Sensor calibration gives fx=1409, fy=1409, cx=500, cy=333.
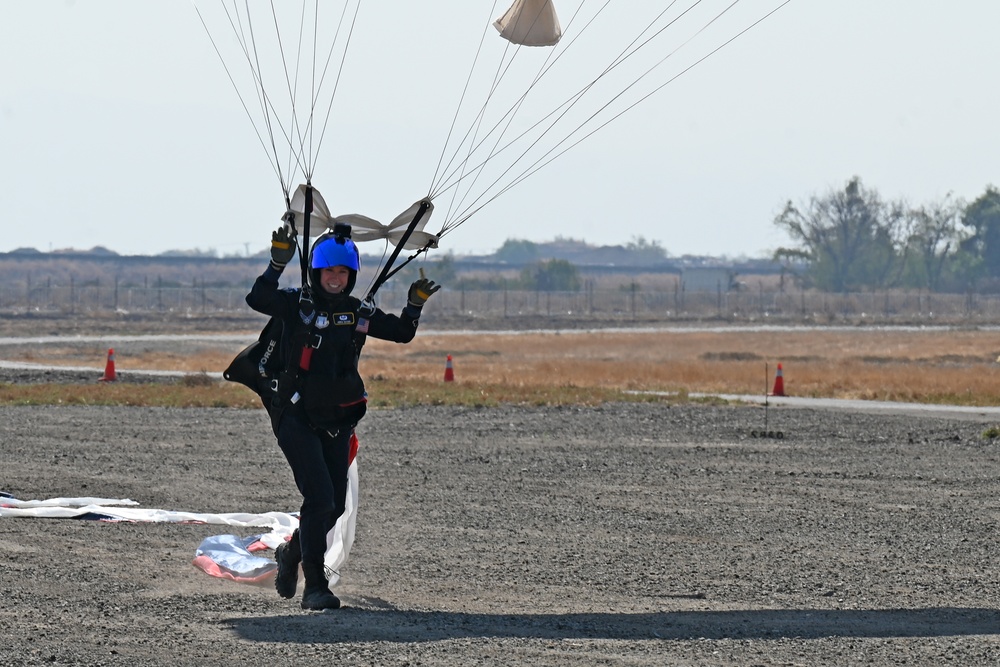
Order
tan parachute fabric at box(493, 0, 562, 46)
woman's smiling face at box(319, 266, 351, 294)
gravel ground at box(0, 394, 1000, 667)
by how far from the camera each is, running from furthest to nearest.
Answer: tan parachute fabric at box(493, 0, 562, 46) → woman's smiling face at box(319, 266, 351, 294) → gravel ground at box(0, 394, 1000, 667)

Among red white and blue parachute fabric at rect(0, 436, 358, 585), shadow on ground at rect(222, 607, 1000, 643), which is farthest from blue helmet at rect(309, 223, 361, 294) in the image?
shadow on ground at rect(222, 607, 1000, 643)

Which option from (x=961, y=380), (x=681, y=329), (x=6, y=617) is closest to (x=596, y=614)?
(x=6, y=617)

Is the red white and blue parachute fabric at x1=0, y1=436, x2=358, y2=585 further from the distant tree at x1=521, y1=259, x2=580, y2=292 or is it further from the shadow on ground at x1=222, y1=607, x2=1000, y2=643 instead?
the distant tree at x1=521, y1=259, x2=580, y2=292

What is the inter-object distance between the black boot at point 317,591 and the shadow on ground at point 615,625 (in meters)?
0.11

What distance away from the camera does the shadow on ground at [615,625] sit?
724 centimetres

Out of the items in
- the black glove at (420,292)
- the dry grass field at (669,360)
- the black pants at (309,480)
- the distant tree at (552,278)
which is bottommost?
the dry grass field at (669,360)

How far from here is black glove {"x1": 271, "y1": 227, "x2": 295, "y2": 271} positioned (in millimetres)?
7945

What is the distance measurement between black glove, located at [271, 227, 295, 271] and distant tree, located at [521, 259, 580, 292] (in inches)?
5122

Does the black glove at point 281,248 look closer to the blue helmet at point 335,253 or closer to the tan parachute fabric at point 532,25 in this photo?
the blue helmet at point 335,253

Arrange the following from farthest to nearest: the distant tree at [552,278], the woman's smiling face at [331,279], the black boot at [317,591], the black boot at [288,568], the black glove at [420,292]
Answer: the distant tree at [552,278] → the black glove at [420,292] → the black boot at [288,568] → the woman's smiling face at [331,279] → the black boot at [317,591]

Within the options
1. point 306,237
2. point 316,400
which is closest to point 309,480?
point 316,400

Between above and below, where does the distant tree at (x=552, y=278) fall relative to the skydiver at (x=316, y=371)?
above

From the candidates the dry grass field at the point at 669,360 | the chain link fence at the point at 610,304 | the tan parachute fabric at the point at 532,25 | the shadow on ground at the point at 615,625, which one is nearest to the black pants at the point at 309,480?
the shadow on ground at the point at 615,625

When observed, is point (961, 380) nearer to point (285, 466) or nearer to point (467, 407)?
point (467, 407)
